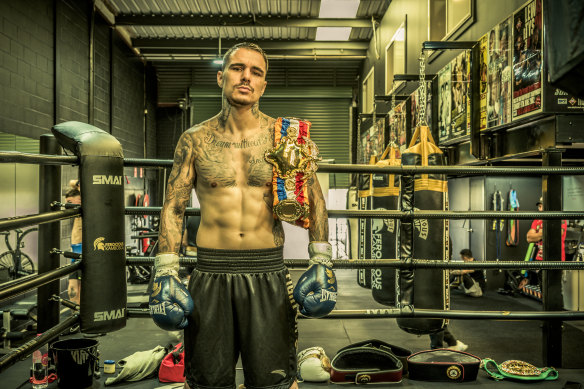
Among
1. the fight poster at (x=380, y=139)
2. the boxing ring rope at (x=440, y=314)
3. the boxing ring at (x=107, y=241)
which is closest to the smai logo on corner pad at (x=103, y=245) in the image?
the boxing ring at (x=107, y=241)

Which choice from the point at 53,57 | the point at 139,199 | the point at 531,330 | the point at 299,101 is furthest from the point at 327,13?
the point at 531,330

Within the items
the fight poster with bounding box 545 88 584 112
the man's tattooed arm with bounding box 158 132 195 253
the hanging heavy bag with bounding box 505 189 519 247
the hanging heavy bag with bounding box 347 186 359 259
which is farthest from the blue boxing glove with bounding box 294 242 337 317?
the hanging heavy bag with bounding box 347 186 359 259

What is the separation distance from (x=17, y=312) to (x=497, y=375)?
4311mm

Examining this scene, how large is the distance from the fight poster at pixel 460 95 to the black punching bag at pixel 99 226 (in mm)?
3302

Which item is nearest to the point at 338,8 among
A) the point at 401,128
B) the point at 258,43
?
the point at 258,43

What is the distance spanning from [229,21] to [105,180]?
7.03m

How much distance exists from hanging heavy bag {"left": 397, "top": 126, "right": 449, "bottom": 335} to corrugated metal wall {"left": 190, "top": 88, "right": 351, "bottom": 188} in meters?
8.43

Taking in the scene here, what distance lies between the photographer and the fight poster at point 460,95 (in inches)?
169

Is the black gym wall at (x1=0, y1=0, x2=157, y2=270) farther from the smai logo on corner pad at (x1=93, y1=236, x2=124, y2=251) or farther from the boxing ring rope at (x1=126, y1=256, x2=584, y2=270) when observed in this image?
the boxing ring rope at (x1=126, y1=256, x2=584, y2=270)

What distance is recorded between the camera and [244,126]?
1.82 m

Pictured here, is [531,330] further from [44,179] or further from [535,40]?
[44,179]

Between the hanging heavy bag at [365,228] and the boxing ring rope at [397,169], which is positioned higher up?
the boxing ring rope at [397,169]

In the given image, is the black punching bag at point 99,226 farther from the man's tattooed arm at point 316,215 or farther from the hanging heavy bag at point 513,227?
the hanging heavy bag at point 513,227

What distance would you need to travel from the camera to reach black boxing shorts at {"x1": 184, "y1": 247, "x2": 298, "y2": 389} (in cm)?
168
